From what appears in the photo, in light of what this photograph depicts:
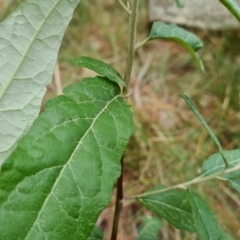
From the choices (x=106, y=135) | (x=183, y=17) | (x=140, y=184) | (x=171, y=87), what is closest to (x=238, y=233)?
(x=140, y=184)

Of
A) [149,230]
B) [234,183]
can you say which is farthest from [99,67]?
[149,230]

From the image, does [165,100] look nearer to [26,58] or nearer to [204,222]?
[204,222]

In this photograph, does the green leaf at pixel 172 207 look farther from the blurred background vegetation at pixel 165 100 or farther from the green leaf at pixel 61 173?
the blurred background vegetation at pixel 165 100

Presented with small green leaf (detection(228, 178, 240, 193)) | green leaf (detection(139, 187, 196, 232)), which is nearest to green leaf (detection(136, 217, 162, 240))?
green leaf (detection(139, 187, 196, 232))

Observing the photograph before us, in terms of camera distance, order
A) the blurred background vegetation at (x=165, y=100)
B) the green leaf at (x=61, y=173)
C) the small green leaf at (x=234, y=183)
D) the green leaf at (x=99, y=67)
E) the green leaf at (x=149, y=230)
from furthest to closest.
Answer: the blurred background vegetation at (x=165, y=100) → the green leaf at (x=149, y=230) → the small green leaf at (x=234, y=183) → the green leaf at (x=99, y=67) → the green leaf at (x=61, y=173)

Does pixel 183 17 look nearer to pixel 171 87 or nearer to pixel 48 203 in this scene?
pixel 171 87

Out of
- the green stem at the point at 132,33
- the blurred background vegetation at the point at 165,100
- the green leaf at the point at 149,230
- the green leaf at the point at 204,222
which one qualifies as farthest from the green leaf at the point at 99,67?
the blurred background vegetation at the point at 165,100

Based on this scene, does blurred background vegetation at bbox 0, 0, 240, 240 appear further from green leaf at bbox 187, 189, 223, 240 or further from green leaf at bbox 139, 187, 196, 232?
green leaf at bbox 187, 189, 223, 240
